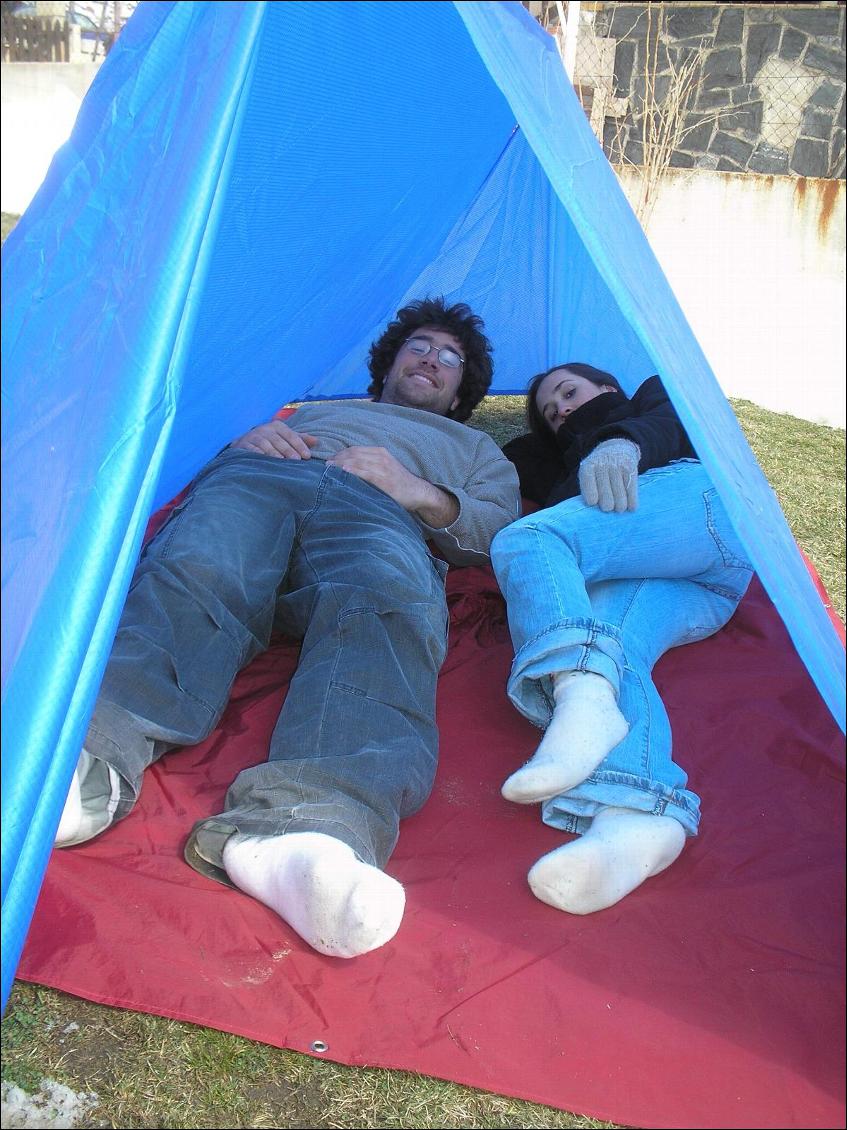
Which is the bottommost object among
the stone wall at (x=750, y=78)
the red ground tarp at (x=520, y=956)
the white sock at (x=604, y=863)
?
the red ground tarp at (x=520, y=956)

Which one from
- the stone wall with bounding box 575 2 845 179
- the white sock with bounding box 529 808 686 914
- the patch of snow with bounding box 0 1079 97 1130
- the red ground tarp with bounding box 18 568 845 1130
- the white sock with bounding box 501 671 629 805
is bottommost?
the patch of snow with bounding box 0 1079 97 1130

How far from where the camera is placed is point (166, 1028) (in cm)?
124

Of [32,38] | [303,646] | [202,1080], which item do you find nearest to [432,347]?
[303,646]

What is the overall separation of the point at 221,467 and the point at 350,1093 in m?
1.26

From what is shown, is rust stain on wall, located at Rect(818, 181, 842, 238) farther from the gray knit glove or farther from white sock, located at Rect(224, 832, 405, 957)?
white sock, located at Rect(224, 832, 405, 957)

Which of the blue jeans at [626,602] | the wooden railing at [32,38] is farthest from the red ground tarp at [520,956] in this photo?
the wooden railing at [32,38]

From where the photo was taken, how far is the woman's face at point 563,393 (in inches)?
95.7

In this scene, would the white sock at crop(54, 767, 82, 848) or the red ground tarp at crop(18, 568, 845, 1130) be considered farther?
the white sock at crop(54, 767, 82, 848)

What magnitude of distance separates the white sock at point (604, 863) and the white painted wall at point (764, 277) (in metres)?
3.75

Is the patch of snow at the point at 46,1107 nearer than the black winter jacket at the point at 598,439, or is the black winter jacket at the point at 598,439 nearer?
the patch of snow at the point at 46,1107

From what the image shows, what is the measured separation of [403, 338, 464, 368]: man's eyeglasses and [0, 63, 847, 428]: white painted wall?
2.62 meters

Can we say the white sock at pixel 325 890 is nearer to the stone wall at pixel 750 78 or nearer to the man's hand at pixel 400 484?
the man's hand at pixel 400 484

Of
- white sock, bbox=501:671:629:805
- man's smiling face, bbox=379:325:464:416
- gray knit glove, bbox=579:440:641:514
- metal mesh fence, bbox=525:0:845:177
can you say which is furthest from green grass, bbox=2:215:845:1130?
metal mesh fence, bbox=525:0:845:177

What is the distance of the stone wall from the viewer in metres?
6.30
